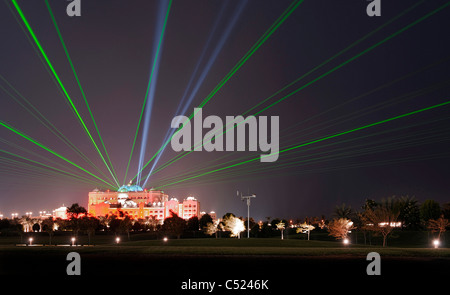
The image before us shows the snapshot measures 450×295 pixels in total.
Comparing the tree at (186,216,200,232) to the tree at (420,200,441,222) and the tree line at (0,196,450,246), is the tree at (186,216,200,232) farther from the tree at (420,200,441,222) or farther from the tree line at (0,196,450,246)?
the tree at (420,200,441,222)

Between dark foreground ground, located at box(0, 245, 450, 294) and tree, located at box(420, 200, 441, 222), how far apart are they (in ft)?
209

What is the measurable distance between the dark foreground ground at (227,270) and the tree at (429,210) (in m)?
63.8

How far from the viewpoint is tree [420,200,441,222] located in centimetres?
9550

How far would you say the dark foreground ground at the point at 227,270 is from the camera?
2339 cm

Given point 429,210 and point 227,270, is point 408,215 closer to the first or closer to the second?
point 429,210

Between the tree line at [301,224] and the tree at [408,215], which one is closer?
the tree line at [301,224]

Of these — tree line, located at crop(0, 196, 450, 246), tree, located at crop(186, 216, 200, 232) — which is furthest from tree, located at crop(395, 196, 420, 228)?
tree, located at crop(186, 216, 200, 232)

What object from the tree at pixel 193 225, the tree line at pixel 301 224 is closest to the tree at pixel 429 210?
the tree line at pixel 301 224

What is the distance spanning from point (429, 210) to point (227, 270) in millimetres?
86020

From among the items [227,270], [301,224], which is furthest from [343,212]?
[227,270]

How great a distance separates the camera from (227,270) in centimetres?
2883

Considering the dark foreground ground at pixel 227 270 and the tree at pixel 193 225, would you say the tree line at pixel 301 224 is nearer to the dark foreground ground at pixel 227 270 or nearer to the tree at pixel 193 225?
the tree at pixel 193 225
